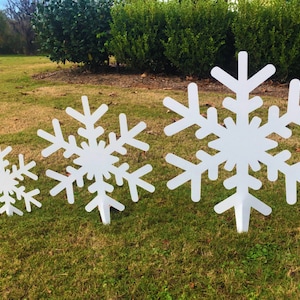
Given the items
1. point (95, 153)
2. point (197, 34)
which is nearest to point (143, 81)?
point (197, 34)

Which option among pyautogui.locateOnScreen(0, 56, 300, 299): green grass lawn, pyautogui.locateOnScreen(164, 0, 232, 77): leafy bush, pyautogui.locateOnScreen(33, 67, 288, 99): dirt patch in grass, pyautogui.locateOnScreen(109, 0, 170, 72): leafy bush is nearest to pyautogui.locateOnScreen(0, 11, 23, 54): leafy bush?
pyautogui.locateOnScreen(33, 67, 288, 99): dirt patch in grass

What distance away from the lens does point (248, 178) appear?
96.4 inches

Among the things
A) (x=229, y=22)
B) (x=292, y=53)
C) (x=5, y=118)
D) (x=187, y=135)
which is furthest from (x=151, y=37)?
(x=187, y=135)

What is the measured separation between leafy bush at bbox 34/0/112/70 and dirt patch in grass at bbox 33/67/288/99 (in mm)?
514

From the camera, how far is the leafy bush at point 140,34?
8516 millimetres

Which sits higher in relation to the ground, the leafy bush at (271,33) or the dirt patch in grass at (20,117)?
the leafy bush at (271,33)

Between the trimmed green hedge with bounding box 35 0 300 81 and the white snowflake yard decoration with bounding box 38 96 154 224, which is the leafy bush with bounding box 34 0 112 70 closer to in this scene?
the trimmed green hedge with bounding box 35 0 300 81

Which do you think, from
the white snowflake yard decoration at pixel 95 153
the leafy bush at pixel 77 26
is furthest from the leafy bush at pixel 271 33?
the white snowflake yard decoration at pixel 95 153

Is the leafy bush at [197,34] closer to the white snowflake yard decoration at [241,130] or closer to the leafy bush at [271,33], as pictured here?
the leafy bush at [271,33]

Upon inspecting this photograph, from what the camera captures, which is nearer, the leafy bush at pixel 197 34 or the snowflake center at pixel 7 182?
the snowflake center at pixel 7 182

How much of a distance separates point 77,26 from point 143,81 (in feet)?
7.54

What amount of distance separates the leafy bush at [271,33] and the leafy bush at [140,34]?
177 cm

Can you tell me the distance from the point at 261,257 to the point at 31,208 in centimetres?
181

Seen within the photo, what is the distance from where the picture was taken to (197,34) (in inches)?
313
